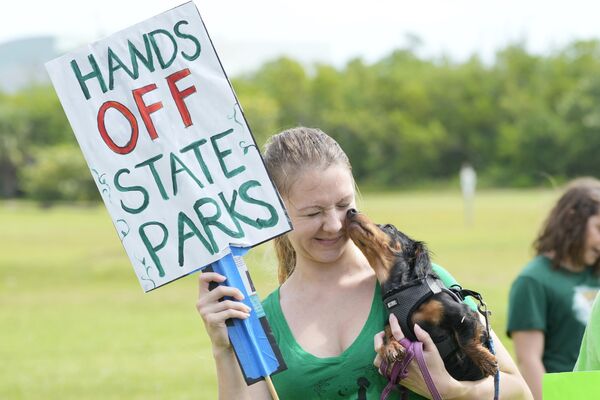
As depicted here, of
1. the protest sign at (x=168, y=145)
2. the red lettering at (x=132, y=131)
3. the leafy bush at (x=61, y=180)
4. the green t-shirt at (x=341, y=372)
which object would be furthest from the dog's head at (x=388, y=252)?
the leafy bush at (x=61, y=180)

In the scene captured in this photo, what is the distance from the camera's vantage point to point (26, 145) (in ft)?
270

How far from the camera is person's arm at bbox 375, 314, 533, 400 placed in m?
3.20

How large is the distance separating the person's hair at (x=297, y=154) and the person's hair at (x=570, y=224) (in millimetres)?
2413

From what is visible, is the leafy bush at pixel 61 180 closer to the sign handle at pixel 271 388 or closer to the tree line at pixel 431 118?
the tree line at pixel 431 118

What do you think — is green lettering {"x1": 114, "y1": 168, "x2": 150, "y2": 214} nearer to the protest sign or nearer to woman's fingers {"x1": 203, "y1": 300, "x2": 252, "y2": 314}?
the protest sign

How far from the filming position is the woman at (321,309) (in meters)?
3.34

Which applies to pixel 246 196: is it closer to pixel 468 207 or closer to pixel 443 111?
pixel 468 207

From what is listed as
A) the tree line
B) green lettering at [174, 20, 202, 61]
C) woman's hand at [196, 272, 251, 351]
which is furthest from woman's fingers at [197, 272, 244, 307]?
the tree line

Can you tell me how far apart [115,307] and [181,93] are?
15.7 metres

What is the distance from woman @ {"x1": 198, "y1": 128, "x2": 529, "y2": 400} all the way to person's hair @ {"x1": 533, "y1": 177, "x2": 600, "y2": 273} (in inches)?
96.5

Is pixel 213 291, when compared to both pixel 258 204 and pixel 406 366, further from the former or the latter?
pixel 406 366

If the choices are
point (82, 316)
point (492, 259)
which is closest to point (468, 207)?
point (492, 259)

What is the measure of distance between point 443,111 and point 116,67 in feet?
266

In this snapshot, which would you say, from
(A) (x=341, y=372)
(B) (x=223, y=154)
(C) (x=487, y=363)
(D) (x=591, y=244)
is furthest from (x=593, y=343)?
(D) (x=591, y=244)
